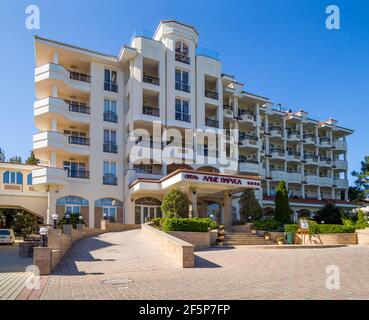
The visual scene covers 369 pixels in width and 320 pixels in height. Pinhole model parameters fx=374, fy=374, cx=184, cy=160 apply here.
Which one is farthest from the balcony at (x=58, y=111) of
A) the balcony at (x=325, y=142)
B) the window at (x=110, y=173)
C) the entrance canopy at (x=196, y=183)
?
the balcony at (x=325, y=142)

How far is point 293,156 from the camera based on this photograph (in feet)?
161

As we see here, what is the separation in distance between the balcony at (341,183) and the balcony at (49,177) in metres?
38.7

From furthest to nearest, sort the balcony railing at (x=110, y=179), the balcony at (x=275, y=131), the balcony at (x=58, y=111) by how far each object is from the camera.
Result: the balcony at (x=275, y=131) → the balcony railing at (x=110, y=179) → the balcony at (x=58, y=111)

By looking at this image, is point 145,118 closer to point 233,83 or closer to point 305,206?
point 233,83

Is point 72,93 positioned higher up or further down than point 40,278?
higher up

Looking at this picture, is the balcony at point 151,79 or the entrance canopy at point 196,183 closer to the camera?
the entrance canopy at point 196,183

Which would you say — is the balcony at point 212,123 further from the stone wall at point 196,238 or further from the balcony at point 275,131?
the stone wall at point 196,238

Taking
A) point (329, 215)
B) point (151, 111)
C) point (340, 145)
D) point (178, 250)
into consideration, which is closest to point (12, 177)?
point (151, 111)

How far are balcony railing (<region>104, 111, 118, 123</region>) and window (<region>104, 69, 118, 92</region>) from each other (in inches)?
87.9

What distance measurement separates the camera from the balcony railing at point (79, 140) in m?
32.4

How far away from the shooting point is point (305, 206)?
1869 inches

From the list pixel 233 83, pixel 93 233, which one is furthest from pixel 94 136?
pixel 233 83

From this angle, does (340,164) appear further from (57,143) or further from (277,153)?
(57,143)

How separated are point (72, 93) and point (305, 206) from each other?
31308 mm
